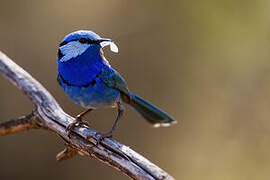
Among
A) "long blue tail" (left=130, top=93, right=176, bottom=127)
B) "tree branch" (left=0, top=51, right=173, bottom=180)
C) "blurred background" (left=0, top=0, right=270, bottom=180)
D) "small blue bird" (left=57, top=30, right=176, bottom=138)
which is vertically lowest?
"tree branch" (left=0, top=51, right=173, bottom=180)

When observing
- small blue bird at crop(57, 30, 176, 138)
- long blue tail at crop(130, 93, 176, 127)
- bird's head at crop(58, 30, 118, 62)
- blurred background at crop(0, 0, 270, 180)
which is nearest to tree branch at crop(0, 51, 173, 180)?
small blue bird at crop(57, 30, 176, 138)

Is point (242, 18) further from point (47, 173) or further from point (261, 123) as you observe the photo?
Answer: point (47, 173)

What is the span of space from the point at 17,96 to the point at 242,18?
3740mm

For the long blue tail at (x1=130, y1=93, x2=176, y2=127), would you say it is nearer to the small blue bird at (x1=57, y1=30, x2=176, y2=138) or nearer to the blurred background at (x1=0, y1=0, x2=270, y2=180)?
the small blue bird at (x1=57, y1=30, x2=176, y2=138)

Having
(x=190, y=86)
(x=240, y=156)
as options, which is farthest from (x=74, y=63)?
(x=240, y=156)

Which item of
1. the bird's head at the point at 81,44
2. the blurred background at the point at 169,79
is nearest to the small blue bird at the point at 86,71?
the bird's head at the point at 81,44

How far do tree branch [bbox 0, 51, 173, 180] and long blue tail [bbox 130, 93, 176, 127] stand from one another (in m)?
0.97

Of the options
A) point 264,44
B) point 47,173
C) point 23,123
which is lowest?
point 23,123

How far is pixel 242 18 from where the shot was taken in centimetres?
691

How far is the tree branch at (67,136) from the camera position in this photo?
Answer: 3748 mm

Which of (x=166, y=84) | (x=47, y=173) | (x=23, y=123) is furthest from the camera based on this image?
(x=166, y=84)

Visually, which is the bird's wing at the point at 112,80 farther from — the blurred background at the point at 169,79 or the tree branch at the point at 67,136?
the blurred background at the point at 169,79

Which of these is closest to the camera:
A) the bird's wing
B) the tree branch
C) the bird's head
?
the tree branch

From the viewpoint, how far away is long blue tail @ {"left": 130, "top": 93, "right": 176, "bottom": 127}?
5.11 metres
